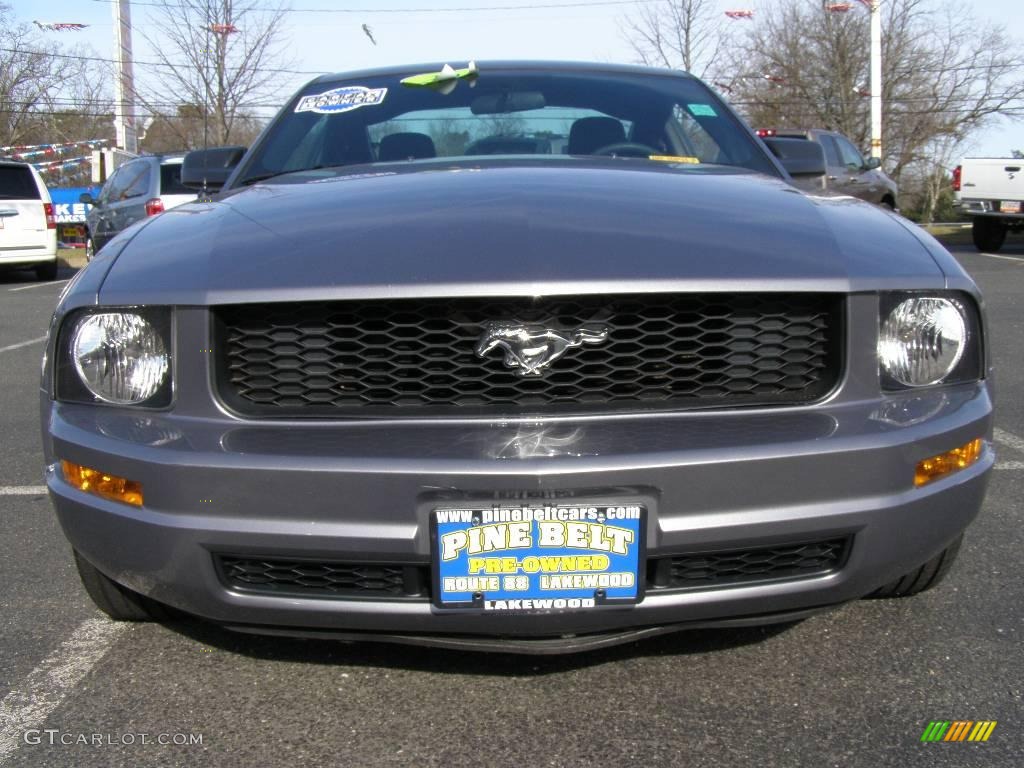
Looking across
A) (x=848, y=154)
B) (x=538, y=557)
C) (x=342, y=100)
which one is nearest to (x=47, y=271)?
(x=848, y=154)

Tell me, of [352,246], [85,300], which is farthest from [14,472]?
[352,246]

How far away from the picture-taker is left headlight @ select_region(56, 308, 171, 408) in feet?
7.38

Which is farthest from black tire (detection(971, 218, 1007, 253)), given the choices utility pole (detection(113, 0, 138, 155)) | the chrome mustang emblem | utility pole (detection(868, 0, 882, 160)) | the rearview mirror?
utility pole (detection(113, 0, 138, 155))

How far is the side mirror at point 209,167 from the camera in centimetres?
375

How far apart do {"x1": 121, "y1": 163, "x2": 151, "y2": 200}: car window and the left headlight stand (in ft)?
36.2

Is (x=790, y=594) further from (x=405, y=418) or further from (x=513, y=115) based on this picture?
(x=513, y=115)

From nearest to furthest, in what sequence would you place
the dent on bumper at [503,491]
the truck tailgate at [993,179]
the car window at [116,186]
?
the dent on bumper at [503,491] → the car window at [116,186] → the truck tailgate at [993,179]

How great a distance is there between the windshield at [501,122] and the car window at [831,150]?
10821 millimetres

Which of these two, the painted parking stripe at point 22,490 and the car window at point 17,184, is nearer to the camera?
the painted parking stripe at point 22,490

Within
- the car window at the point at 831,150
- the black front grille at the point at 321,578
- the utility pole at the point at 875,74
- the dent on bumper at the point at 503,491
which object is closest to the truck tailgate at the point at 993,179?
the car window at the point at 831,150

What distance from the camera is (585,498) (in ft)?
6.56

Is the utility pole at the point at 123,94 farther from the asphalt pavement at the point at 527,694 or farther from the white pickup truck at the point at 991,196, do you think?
the asphalt pavement at the point at 527,694

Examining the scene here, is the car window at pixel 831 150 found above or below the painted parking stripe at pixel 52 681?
above

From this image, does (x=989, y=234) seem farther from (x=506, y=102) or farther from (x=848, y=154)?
(x=506, y=102)
